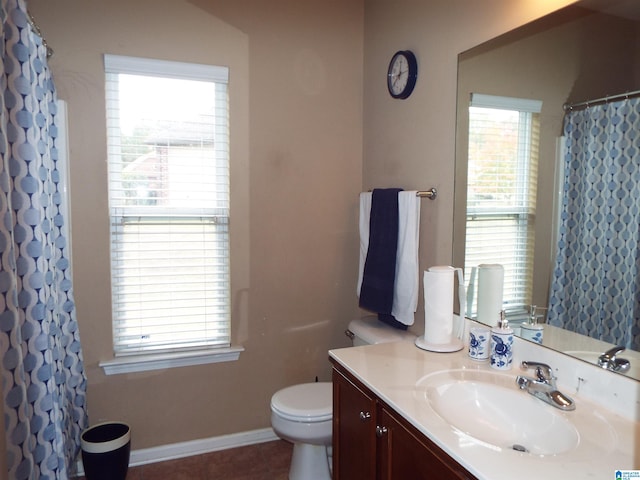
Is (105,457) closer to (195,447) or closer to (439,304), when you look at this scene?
(195,447)

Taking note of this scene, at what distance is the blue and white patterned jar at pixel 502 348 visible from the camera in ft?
4.82

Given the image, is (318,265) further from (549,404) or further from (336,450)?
(549,404)

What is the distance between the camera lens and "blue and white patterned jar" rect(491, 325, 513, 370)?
147 centimetres

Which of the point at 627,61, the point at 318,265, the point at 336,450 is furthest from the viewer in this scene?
the point at 318,265

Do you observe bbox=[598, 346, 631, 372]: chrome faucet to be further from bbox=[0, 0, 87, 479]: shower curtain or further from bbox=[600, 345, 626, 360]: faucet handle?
bbox=[0, 0, 87, 479]: shower curtain

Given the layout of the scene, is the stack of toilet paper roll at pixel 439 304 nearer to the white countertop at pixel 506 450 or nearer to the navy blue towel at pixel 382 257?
the white countertop at pixel 506 450

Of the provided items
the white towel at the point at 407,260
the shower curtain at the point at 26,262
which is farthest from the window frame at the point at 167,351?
the white towel at the point at 407,260

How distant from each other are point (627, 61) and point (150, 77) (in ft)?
6.92

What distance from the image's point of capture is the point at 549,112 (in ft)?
4.67

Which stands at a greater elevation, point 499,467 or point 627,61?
point 627,61

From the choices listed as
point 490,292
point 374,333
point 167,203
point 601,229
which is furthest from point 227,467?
point 601,229

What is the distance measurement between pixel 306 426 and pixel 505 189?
4.48 ft

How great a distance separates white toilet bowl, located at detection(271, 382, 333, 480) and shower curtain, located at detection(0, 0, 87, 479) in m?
0.92

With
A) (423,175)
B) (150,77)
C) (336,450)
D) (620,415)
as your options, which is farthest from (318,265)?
(620,415)
